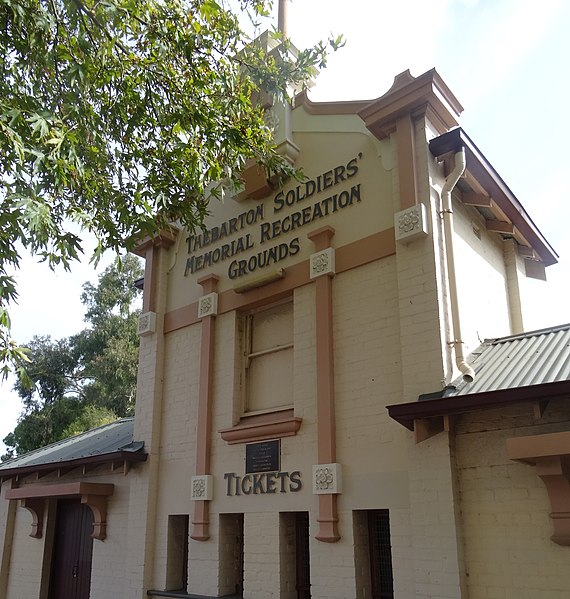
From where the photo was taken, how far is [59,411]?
2822 cm

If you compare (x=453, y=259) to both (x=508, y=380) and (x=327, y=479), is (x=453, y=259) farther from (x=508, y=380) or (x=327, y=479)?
(x=327, y=479)

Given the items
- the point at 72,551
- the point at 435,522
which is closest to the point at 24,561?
the point at 72,551

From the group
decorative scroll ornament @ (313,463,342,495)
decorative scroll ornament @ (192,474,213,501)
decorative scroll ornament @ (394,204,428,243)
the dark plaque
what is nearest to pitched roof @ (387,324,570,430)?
decorative scroll ornament @ (313,463,342,495)

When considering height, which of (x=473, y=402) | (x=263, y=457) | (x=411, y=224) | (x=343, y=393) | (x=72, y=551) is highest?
(x=411, y=224)

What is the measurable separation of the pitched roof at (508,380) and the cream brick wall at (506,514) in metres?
0.37

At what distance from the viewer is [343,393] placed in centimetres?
844

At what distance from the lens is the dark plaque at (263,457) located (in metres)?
8.93

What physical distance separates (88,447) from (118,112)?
7615 mm

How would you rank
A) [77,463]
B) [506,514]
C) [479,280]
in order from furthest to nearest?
[77,463], [479,280], [506,514]

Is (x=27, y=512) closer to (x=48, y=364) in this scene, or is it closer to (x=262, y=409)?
(x=262, y=409)

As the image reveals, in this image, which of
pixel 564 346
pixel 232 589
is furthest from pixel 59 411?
pixel 564 346

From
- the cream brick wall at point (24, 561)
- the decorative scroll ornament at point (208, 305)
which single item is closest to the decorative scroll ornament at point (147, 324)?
the decorative scroll ornament at point (208, 305)

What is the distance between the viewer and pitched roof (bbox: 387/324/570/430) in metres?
6.14

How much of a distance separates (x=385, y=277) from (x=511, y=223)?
2951 millimetres
